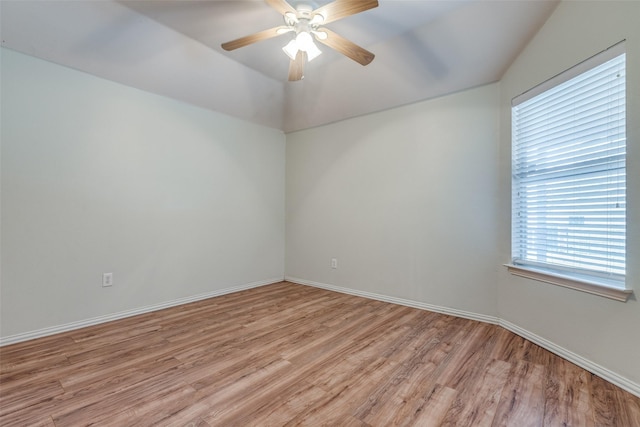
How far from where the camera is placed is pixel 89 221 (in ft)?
8.59

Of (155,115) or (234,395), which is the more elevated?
(155,115)

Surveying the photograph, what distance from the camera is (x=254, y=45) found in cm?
277

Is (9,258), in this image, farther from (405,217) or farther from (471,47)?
(471,47)

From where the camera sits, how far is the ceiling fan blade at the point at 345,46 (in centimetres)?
204

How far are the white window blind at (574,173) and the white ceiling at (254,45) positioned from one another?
0.60m

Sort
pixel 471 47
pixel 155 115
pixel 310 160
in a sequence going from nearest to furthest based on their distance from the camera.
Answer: pixel 471 47 < pixel 155 115 < pixel 310 160

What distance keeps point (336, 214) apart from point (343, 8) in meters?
2.46

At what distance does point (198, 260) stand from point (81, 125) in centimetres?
173

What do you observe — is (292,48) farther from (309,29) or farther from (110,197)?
(110,197)

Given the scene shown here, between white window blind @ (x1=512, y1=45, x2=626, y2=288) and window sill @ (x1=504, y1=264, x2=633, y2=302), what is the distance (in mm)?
76

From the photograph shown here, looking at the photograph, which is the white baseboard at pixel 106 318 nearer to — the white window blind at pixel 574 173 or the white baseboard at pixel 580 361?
the white baseboard at pixel 580 361

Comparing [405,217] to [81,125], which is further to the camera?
[405,217]

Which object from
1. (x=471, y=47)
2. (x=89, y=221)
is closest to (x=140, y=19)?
(x=89, y=221)

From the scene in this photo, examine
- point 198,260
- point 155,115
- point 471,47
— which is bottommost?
point 198,260
